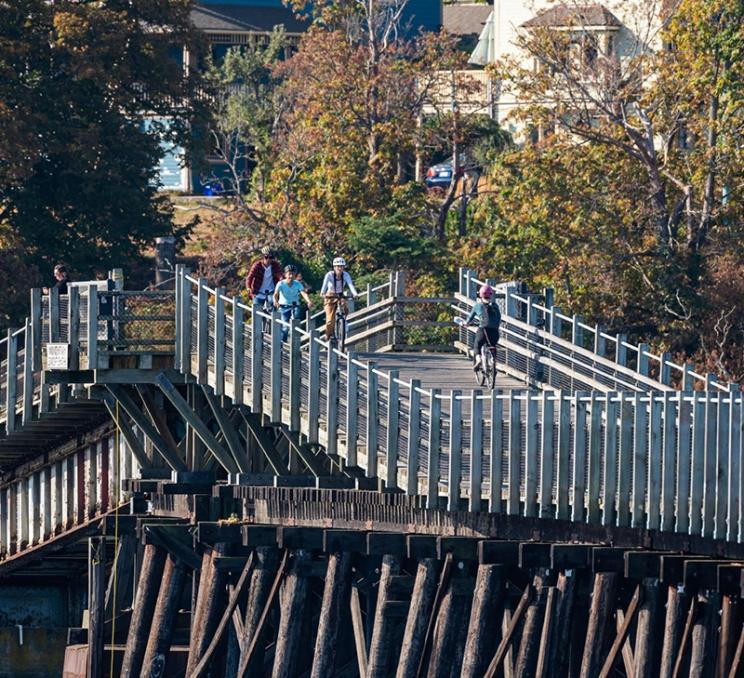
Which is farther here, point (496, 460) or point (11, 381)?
Answer: point (11, 381)

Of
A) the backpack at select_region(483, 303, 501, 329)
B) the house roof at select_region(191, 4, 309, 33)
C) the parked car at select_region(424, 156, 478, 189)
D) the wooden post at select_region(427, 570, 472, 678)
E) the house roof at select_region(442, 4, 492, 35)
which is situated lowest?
the wooden post at select_region(427, 570, 472, 678)

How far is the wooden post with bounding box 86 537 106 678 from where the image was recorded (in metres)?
34.3

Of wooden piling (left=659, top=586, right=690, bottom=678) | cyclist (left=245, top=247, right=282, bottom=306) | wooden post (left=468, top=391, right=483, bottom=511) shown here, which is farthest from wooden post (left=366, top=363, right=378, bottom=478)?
cyclist (left=245, top=247, right=282, bottom=306)

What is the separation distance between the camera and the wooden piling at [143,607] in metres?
33.3

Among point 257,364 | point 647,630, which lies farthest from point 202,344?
point 647,630

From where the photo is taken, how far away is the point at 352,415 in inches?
1203

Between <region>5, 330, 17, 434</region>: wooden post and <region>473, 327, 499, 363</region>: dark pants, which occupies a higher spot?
<region>473, 327, 499, 363</region>: dark pants

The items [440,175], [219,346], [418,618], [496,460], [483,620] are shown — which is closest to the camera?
[483,620]

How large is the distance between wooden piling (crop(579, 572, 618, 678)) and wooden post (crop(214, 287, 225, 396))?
23.3 feet

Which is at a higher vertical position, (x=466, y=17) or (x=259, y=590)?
(x=466, y=17)

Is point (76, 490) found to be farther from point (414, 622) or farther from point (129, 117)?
point (129, 117)

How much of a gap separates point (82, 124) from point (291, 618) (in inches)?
1043

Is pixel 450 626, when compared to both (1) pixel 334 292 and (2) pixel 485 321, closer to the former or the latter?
(2) pixel 485 321

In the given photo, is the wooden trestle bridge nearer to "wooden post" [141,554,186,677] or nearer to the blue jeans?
"wooden post" [141,554,186,677]
